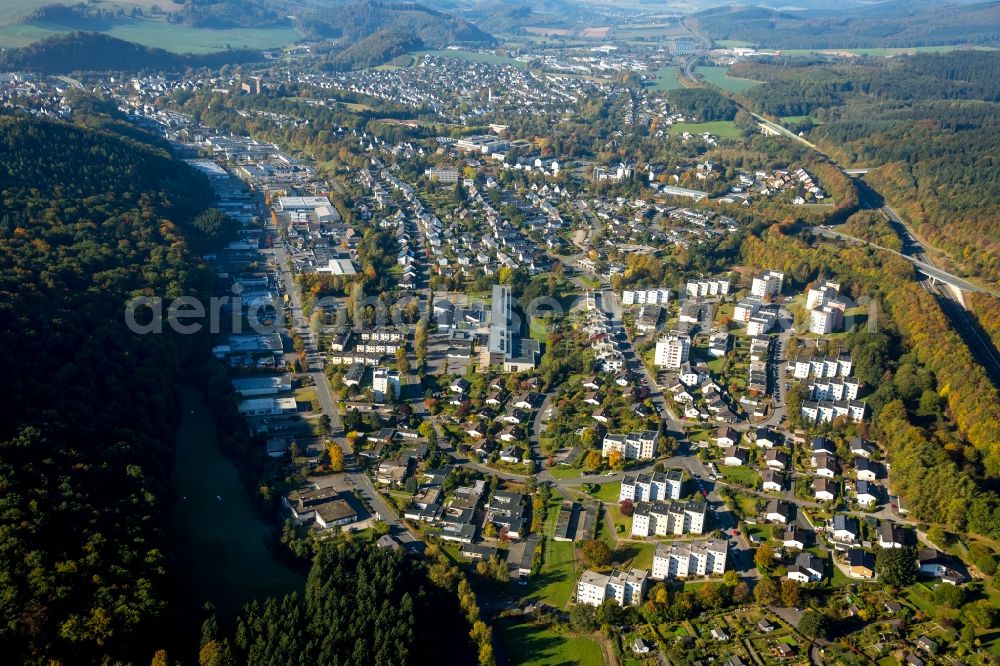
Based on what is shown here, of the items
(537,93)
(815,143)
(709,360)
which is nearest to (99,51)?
(537,93)

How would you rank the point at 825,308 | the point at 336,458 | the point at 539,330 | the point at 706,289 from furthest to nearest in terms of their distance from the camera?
1. the point at 706,289
2. the point at 539,330
3. the point at 825,308
4. the point at 336,458

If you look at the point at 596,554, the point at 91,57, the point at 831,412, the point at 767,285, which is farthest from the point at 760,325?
the point at 91,57

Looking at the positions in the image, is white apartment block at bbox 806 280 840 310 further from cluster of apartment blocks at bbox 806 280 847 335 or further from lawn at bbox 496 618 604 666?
lawn at bbox 496 618 604 666

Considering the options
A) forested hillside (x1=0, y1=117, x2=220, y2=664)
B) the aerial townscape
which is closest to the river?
the aerial townscape

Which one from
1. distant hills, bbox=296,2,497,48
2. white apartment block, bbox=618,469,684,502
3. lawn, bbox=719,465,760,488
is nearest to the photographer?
white apartment block, bbox=618,469,684,502

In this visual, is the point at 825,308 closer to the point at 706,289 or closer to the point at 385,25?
the point at 706,289

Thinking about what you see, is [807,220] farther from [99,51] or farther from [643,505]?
[99,51]

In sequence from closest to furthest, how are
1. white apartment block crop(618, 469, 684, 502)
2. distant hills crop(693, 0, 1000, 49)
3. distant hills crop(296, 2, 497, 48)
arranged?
white apartment block crop(618, 469, 684, 502) → distant hills crop(296, 2, 497, 48) → distant hills crop(693, 0, 1000, 49)
